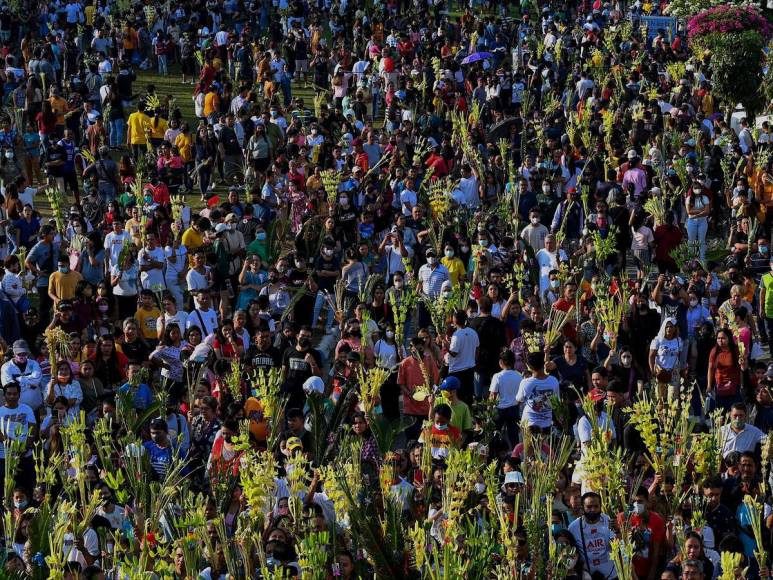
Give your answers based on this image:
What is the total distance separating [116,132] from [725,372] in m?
11.5

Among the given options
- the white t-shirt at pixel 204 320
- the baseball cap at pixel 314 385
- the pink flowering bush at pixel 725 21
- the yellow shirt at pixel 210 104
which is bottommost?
the yellow shirt at pixel 210 104

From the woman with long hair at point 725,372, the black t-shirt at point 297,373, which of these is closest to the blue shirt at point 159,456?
the black t-shirt at point 297,373

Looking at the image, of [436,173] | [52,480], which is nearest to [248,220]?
[436,173]

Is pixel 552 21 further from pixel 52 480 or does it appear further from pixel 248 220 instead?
pixel 52 480

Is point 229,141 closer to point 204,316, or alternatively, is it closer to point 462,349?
point 204,316

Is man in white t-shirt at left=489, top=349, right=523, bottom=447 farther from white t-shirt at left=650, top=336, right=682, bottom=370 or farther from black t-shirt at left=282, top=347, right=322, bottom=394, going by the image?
black t-shirt at left=282, top=347, right=322, bottom=394

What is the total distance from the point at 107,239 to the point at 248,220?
1.82 meters

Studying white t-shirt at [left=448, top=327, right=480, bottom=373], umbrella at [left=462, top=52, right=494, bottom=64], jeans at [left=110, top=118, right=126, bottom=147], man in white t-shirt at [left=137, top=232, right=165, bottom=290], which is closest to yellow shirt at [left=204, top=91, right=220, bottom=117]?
jeans at [left=110, top=118, right=126, bottom=147]

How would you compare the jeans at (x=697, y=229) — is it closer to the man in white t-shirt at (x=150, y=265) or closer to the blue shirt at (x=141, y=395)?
the man in white t-shirt at (x=150, y=265)

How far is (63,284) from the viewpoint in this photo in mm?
18094

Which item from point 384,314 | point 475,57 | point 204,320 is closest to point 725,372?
point 384,314

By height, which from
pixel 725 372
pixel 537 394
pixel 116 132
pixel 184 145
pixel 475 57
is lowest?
pixel 475 57

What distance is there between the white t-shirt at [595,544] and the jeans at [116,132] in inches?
540

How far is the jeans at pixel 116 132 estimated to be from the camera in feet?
81.3
